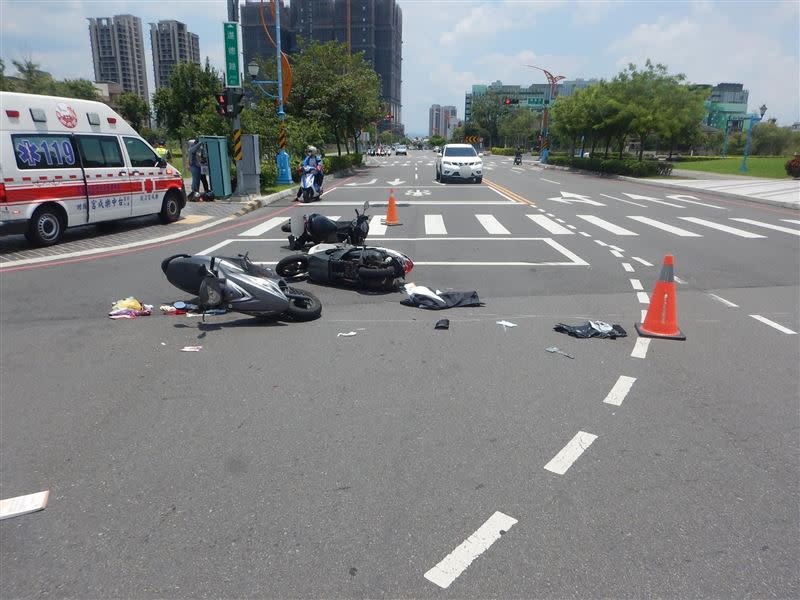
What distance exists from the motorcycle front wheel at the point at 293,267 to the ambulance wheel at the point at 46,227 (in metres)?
5.30

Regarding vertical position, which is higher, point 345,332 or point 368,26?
point 368,26

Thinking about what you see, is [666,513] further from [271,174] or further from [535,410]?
[271,174]

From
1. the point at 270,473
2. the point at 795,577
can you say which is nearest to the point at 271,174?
the point at 270,473

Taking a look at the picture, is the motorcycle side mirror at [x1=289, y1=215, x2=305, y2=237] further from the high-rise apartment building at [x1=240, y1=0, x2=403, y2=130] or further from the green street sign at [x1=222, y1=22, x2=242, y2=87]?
the high-rise apartment building at [x1=240, y1=0, x2=403, y2=130]

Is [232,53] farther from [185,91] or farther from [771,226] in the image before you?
[185,91]

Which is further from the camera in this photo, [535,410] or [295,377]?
[295,377]

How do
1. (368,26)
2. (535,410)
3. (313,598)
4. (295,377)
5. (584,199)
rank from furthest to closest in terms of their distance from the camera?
1. (368,26)
2. (584,199)
3. (295,377)
4. (535,410)
5. (313,598)

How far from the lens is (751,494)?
3.38m

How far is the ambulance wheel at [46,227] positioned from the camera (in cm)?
1076

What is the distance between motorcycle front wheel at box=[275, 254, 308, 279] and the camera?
8703mm

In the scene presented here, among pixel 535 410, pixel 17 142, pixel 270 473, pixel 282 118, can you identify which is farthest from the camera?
pixel 282 118

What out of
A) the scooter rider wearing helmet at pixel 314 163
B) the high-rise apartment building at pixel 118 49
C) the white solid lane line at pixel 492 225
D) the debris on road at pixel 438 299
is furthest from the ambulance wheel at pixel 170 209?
the high-rise apartment building at pixel 118 49

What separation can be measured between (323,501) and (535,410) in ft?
6.14

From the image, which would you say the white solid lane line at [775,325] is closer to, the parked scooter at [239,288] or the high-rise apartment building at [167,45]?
the parked scooter at [239,288]
